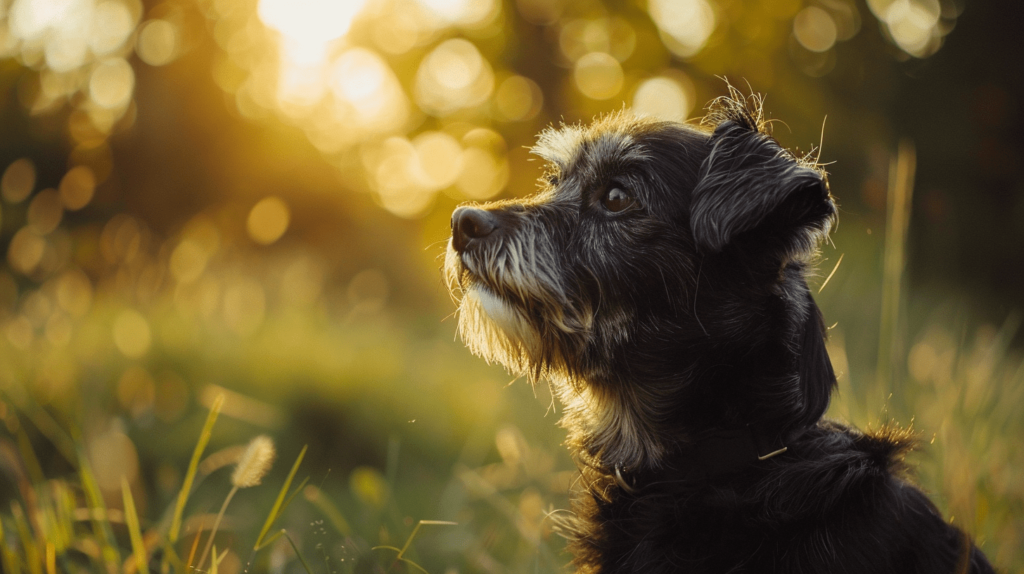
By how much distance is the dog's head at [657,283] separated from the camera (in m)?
2.16

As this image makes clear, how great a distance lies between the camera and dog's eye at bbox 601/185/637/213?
249cm

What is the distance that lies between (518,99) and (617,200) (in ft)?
48.8

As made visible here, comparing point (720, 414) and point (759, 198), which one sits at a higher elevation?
point (759, 198)

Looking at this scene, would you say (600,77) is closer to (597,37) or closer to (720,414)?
(597,37)

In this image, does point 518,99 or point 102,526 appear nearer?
point 102,526

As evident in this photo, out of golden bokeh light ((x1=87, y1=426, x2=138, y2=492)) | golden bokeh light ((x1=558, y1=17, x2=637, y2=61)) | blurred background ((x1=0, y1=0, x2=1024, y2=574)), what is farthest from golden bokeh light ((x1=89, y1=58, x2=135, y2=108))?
golden bokeh light ((x1=558, y1=17, x2=637, y2=61))

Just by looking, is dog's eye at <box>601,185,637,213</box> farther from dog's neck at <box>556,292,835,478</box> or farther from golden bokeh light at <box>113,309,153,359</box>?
golden bokeh light at <box>113,309,153,359</box>

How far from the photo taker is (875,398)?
12.7 ft

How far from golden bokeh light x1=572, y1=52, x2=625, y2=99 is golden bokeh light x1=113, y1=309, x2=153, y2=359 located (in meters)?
10.4

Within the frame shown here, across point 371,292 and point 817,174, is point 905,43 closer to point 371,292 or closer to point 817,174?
point 371,292

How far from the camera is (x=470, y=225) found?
258 centimetres

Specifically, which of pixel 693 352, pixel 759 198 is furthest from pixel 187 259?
pixel 759 198

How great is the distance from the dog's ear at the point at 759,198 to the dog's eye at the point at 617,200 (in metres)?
0.28

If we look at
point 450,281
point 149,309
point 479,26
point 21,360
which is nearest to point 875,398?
point 450,281
